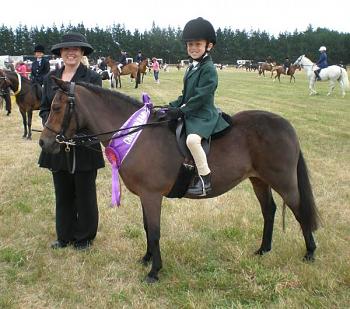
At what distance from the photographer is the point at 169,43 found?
314 feet

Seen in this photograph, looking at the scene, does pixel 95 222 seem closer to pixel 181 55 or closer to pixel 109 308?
pixel 109 308

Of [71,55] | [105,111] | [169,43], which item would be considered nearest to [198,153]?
[105,111]

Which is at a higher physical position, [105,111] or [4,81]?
[105,111]

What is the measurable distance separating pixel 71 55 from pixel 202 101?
156 cm

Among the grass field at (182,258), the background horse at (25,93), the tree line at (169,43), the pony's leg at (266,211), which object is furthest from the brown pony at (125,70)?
the tree line at (169,43)

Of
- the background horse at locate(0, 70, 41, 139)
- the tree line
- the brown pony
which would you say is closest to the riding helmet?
the background horse at locate(0, 70, 41, 139)

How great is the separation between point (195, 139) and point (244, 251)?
158cm

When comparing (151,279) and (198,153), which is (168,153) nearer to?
(198,153)

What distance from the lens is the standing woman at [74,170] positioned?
14.4ft

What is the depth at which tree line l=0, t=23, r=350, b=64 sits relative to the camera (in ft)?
287

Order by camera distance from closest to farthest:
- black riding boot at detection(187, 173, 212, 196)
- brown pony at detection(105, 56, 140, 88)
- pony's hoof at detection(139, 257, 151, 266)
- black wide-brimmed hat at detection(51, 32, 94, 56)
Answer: black riding boot at detection(187, 173, 212, 196) < black wide-brimmed hat at detection(51, 32, 94, 56) < pony's hoof at detection(139, 257, 151, 266) < brown pony at detection(105, 56, 140, 88)

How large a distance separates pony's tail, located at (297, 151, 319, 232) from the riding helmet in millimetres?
1703

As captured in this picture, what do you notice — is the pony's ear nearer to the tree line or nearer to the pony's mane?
the pony's mane

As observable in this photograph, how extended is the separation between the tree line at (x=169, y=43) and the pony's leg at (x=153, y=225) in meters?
83.5
